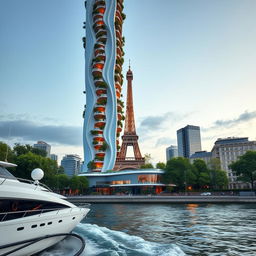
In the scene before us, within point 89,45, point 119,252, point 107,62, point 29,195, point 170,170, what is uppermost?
point 89,45

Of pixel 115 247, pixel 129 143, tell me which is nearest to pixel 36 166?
pixel 129 143

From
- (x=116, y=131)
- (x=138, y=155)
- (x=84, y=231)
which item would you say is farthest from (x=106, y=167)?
(x=84, y=231)

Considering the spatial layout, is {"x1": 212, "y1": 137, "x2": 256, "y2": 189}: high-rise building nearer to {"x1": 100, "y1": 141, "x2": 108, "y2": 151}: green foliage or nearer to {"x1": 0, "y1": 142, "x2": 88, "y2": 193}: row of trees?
{"x1": 100, "y1": 141, "x2": 108, "y2": 151}: green foliage

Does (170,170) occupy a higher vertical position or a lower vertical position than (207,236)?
higher

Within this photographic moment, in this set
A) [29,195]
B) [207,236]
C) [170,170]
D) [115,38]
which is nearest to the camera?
[29,195]

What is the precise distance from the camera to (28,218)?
36.8ft

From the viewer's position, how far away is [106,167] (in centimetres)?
9588

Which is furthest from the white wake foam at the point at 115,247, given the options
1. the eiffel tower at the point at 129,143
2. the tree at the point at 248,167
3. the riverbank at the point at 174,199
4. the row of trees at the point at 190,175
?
the eiffel tower at the point at 129,143

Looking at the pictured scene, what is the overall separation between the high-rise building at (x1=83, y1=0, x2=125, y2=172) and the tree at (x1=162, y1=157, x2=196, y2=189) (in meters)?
25.9

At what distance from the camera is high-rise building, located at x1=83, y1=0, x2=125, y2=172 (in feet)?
317

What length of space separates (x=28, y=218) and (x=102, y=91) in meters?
90.9

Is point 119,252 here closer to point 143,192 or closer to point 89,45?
point 143,192

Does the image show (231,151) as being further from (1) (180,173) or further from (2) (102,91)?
(2) (102,91)

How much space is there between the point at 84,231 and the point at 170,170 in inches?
2527
